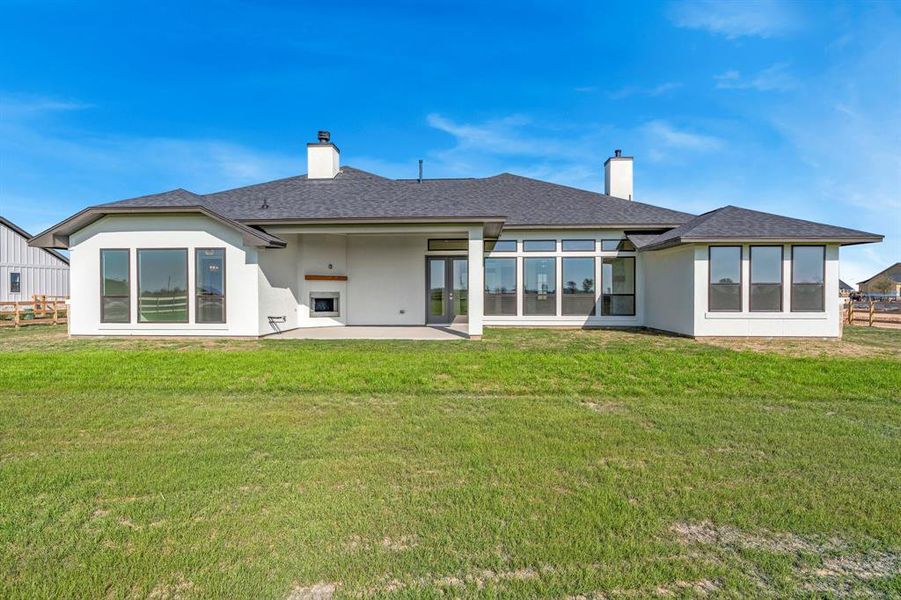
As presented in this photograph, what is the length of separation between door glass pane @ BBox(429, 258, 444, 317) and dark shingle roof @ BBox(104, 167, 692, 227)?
2332mm

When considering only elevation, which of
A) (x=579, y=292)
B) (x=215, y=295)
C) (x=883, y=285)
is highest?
(x=883, y=285)

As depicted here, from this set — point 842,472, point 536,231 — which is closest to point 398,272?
point 536,231

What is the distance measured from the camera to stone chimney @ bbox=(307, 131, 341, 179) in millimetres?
16828

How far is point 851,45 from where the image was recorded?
1171 cm

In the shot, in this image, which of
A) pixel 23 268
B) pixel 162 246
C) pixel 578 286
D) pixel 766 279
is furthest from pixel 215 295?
pixel 23 268

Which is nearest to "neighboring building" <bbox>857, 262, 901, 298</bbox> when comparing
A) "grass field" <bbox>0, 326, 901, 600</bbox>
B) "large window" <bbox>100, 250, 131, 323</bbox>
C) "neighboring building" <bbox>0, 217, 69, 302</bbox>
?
"grass field" <bbox>0, 326, 901, 600</bbox>

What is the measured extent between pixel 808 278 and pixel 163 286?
1749 cm

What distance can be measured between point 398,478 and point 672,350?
8.32 meters

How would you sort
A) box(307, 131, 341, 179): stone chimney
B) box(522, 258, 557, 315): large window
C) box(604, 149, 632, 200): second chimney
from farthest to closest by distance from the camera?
box(604, 149, 632, 200): second chimney
box(307, 131, 341, 179): stone chimney
box(522, 258, 557, 315): large window

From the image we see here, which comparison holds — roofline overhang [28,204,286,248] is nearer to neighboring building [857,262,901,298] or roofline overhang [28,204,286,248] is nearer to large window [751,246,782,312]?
large window [751,246,782,312]

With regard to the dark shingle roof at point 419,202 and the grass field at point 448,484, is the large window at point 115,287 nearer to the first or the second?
the dark shingle roof at point 419,202

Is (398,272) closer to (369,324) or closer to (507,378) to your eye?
(369,324)

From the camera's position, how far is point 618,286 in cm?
1495

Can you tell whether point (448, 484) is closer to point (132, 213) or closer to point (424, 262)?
point (132, 213)
